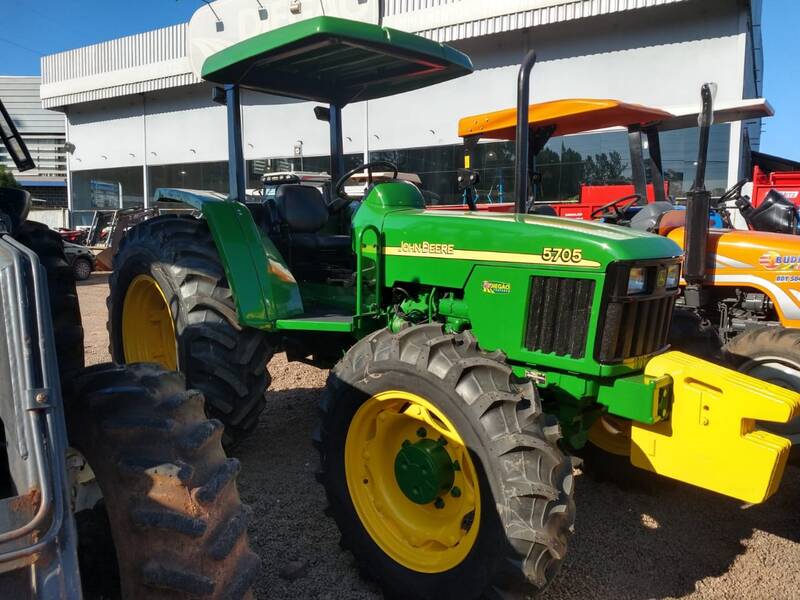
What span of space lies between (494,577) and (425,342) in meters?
0.92

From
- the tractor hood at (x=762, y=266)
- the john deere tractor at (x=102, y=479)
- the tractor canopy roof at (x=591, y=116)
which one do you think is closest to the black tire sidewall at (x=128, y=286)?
the john deere tractor at (x=102, y=479)

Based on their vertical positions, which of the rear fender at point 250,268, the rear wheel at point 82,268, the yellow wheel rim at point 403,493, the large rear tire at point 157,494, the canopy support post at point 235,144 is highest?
the canopy support post at point 235,144

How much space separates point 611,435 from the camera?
334cm

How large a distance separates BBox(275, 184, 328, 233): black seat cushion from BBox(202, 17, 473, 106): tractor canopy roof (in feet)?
2.20

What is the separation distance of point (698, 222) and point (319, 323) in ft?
8.99

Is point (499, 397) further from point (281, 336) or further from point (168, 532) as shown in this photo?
point (281, 336)

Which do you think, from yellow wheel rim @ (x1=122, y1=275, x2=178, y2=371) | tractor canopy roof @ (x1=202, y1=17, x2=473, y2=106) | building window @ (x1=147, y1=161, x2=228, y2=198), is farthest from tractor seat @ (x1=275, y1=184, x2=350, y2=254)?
building window @ (x1=147, y1=161, x2=228, y2=198)

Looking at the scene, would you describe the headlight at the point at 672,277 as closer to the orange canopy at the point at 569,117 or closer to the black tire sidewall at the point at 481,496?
the black tire sidewall at the point at 481,496

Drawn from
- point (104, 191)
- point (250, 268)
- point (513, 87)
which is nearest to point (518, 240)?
point (250, 268)

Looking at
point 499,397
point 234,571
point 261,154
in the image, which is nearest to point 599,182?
point 261,154

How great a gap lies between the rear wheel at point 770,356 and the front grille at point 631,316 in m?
1.19

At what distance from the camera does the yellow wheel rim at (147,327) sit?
4.46 meters

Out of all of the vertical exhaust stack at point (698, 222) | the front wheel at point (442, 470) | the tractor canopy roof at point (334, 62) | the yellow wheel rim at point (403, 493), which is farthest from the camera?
the vertical exhaust stack at point (698, 222)

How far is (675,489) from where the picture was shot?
382 centimetres
